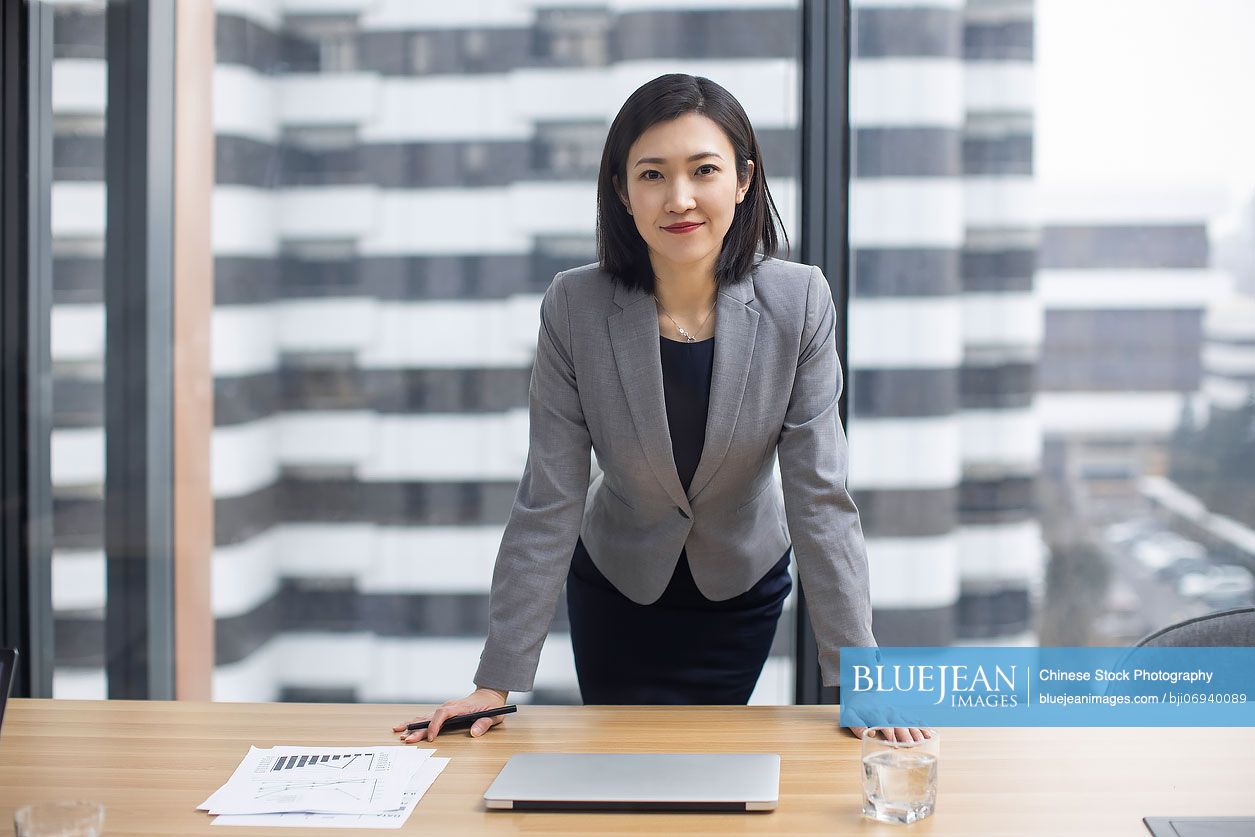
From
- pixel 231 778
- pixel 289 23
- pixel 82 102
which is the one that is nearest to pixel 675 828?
pixel 231 778

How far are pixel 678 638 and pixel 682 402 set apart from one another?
46 cm

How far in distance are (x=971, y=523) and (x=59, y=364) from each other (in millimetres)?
2376

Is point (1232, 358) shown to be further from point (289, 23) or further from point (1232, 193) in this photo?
point (289, 23)

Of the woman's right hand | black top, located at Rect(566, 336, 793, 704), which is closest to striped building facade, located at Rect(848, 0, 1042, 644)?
black top, located at Rect(566, 336, 793, 704)

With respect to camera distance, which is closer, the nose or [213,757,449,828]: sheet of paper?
[213,757,449,828]: sheet of paper

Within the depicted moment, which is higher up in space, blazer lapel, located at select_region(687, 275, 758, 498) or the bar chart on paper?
blazer lapel, located at select_region(687, 275, 758, 498)

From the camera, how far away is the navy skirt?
6.17ft

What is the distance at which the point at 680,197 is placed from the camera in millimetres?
1568

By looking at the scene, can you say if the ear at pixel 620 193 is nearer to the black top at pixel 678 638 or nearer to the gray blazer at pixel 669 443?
the gray blazer at pixel 669 443

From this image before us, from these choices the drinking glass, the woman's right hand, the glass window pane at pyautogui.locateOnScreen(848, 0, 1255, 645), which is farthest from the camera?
the glass window pane at pyautogui.locateOnScreen(848, 0, 1255, 645)

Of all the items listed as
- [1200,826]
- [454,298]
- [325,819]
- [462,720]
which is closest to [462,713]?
[462,720]

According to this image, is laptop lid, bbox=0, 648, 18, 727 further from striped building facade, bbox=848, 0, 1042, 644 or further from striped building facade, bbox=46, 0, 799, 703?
striped building facade, bbox=848, 0, 1042, 644

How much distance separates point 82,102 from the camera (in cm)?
262
